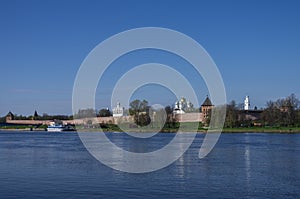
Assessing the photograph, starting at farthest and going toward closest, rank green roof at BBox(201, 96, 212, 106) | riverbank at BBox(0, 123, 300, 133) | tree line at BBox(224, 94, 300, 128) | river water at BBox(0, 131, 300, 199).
Result: green roof at BBox(201, 96, 212, 106) → tree line at BBox(224, 94, 300, 128) → riverbank at BBox(0, 123, 300, 133) → river water at BBox(0, 131, 300, 199)

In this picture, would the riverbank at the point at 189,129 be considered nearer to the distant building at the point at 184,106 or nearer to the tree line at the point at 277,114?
the tree line at the point at 277,114

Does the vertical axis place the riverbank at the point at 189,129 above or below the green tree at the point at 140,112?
below

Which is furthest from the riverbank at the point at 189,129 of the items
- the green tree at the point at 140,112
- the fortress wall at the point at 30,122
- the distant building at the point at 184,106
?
the fortress wall at the point at 30,122

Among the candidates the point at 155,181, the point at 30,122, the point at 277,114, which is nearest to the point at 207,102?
the point at 277,114

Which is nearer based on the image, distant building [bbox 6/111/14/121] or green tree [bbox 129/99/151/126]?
green tree [bbox 129/99/151/126]

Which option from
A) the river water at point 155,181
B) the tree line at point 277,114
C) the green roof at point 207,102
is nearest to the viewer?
the river water at point 155,181

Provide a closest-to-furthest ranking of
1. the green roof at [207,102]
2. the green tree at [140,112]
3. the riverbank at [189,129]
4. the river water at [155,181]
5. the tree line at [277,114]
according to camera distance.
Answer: the river water at [155,181] → the riverbank at [189,129] → the tree line at [277,114] → the green tree at [140,112] → the green roof at [207,102]

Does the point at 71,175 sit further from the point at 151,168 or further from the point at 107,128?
the point at 107,128

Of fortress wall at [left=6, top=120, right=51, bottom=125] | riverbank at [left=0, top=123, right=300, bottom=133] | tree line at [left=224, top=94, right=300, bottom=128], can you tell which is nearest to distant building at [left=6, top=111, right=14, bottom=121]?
fortress wall at [left=6, top=120, right=51, bottom=125]

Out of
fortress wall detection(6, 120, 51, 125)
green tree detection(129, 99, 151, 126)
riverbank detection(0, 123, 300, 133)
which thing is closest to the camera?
riverbank detection(0, 123, 300, 133)

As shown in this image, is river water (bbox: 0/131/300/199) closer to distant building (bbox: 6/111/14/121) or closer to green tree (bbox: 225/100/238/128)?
green tree (bbox: 225/100/238/128)

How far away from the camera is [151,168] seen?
21.4 metres

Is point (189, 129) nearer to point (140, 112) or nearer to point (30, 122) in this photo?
point (140, 112)

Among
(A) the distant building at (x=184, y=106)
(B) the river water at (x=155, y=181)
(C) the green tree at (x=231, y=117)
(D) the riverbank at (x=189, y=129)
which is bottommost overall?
(B) the river water at (x=155, y=181)
